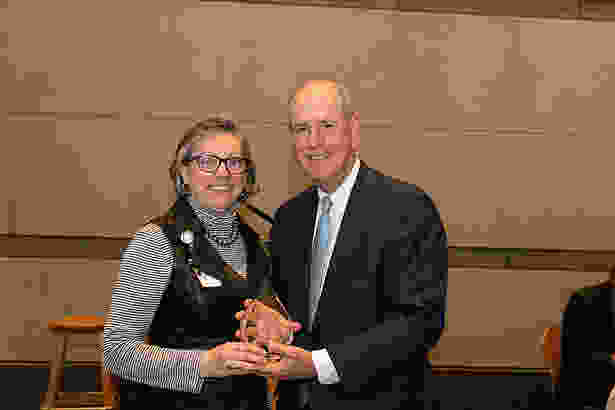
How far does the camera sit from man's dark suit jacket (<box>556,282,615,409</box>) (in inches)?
122

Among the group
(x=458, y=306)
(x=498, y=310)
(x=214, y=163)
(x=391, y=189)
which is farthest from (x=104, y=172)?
(x=391, y=189)

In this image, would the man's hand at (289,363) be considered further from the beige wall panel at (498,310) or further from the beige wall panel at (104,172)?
the beige wall panel at (498,310)

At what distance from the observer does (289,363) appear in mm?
1794

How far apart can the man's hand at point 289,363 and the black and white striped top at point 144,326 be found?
0.62ft

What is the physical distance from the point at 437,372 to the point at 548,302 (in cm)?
82

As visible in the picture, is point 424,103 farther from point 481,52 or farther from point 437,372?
point 437,372

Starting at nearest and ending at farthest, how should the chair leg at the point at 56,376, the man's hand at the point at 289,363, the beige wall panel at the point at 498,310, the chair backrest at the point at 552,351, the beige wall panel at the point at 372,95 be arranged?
the man's hand at the point at 289,363 < the chair backrest at the point at 552,351 < the chair leg at the point at 56,376 < the beige wall panel at the point at 372,95 < the beige wall panel at the point at 498,310

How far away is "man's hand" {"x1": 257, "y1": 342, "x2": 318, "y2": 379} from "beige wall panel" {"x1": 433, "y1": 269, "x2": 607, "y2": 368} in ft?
10.6

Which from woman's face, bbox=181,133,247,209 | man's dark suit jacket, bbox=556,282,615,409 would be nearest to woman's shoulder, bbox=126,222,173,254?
woman's face, bbox=181,133,247,209

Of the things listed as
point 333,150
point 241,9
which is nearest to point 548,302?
point 241,9

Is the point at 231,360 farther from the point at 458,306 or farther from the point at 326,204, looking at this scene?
the point at 458,306

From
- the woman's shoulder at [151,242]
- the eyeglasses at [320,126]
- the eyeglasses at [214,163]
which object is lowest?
the woman's shoulder at [151,242]

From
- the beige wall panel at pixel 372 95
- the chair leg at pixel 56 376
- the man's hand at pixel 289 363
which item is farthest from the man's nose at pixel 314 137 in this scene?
the beige wall panel at pixel 372 95

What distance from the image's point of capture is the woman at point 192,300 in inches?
73.2
